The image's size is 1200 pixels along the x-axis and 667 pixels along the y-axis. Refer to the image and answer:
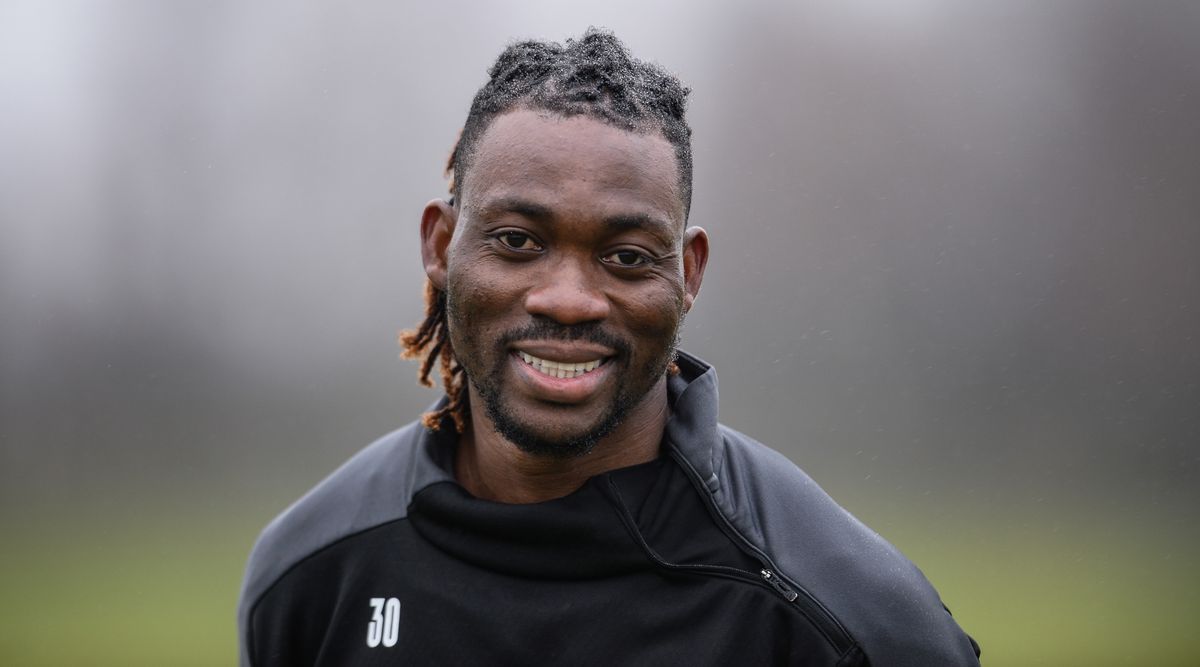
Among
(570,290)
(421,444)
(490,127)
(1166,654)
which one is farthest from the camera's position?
(1166,654)

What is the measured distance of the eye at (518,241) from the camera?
9.09 ft

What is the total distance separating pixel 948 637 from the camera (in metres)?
A: 2.73

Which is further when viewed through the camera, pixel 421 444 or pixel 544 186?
pixel 421 444

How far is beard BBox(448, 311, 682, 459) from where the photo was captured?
9.17 feet

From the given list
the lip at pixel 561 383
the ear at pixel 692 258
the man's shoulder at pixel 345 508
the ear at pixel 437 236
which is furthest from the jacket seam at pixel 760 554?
the ear at pixel 437 236

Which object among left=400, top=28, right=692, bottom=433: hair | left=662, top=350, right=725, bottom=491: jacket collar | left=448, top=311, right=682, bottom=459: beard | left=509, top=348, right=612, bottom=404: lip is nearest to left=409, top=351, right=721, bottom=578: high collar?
left=662, top=350, right=725, bottom=491: jacket collar

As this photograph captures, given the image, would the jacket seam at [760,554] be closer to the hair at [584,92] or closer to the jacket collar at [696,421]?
the jacket collar at [696,421]

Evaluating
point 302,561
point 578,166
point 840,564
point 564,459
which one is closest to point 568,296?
point 578,166

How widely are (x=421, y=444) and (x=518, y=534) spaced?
48 centimetres

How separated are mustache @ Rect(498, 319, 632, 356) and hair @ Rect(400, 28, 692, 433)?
0.39 meters

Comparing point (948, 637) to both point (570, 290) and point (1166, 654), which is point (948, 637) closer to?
point (570, 290)

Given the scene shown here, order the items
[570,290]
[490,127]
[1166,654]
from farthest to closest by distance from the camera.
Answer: [1166,654]
[490,127]
[570,290]

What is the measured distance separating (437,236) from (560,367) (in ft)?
1.93

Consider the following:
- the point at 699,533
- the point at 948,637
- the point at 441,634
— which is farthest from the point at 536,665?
the point at 948,637
